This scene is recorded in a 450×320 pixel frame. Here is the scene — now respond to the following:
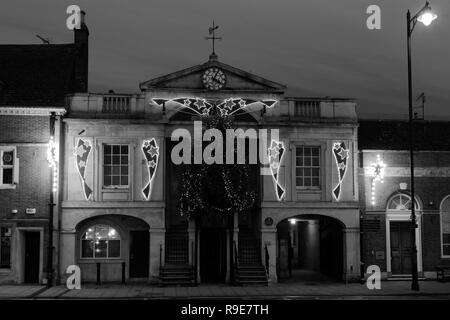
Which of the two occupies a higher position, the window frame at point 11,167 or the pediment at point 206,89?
the pediment at point 206,89

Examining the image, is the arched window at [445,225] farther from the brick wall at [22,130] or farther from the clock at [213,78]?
the brick wall at [22,130]

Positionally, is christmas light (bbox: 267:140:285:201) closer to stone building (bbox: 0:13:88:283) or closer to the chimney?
stone building (bbox: 0:13:88:283)

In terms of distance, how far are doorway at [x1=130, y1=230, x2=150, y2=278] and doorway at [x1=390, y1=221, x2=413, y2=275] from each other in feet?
36.2

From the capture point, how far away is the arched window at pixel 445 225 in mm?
29641

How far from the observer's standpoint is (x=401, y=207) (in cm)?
2959

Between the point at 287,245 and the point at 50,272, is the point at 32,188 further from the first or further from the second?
the point at 287,245

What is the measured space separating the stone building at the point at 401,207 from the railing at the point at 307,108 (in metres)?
2.80

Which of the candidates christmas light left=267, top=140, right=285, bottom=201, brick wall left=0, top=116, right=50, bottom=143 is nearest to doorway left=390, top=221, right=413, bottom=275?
christmas light left=267, top=140, right=285, bottom=201

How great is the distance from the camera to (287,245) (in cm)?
3022

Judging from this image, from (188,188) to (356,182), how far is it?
7515 millimetres

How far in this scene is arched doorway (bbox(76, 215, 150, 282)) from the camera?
27.9m

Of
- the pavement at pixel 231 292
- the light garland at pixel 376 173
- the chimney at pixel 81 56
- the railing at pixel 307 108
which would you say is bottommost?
the pavement at pixel 231 292

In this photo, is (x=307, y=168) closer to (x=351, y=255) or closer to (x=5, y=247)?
(x=351, y=255)

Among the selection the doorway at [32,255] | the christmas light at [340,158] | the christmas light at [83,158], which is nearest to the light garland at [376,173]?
the christmas light at [340,158]
